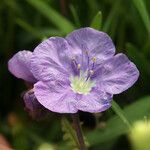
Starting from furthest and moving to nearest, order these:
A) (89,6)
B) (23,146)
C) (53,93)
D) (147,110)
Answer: (89,6) → (23,146) → (147,110) → (53,93)

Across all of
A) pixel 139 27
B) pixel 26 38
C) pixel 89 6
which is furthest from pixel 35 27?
pixel 139 27

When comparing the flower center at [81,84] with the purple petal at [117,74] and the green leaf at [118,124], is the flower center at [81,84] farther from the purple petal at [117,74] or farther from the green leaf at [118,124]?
the green leaf at [118,124]

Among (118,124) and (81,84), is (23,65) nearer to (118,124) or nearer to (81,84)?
(81,84)

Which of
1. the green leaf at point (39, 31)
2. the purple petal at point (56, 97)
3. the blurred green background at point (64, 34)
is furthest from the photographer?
the green leaf at point (39, 31)

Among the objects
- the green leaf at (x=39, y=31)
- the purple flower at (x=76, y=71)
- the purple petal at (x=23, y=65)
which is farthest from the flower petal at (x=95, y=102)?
the green leaf at (x=39, y=31)

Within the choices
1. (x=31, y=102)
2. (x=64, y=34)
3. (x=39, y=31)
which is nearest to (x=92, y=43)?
(x=31, y=102)

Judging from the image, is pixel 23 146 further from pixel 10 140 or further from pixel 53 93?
pixel 53 93
